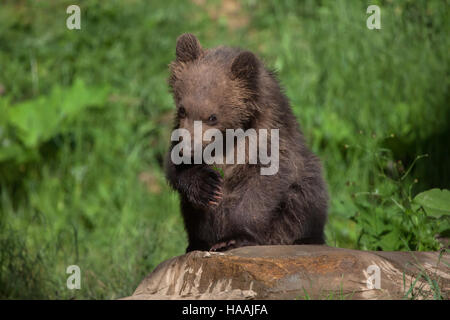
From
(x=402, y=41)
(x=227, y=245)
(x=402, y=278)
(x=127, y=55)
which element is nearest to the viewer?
(x=402, y=278)

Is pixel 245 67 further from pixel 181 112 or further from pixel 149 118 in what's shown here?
pixel 149 118

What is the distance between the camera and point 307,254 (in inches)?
147

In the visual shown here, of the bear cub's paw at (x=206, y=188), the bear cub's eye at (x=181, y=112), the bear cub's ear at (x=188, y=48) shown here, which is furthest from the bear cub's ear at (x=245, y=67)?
the bear cub's paw at (x=206, y=188)

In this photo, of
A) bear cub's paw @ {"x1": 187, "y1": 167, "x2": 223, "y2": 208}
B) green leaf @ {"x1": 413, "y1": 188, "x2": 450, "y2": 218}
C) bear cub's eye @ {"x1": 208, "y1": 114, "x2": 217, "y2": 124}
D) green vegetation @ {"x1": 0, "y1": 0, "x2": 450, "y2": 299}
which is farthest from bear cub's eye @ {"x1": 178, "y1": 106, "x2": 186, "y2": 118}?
green leaf @ {"x1": 413, "y1": 188, "x2": 450, "y2": 218}

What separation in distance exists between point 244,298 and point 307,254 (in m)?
0.47

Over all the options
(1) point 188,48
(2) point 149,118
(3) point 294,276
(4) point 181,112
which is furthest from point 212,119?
(2) point 149,118

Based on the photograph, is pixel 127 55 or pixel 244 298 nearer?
pixel 244 298

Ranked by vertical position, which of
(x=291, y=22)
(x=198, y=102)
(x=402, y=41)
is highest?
(x=291, y=22)

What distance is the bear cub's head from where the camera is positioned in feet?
14.1

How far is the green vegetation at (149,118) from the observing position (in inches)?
227

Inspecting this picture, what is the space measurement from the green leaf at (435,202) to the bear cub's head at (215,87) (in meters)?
1.28

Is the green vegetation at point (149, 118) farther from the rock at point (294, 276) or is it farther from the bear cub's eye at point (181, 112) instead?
the bear cub's eye at point (181, 112)
